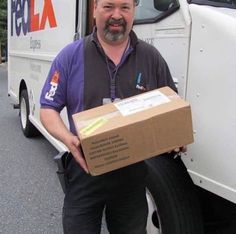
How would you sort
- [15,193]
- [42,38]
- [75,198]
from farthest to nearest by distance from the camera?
[42,38], [15,193], [75,198]

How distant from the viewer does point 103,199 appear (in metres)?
2.58

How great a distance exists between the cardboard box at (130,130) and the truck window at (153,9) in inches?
38.5

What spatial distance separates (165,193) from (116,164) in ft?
3.02

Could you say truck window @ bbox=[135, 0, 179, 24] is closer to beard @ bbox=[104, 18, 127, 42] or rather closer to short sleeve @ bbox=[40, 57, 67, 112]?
beard @ bbox=[104, 18, 127, 42]

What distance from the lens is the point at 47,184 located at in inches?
209

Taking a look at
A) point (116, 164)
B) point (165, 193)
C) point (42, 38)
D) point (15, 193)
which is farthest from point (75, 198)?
point (42, 38)

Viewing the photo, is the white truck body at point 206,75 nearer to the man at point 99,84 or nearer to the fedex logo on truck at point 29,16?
the man at point 99,84

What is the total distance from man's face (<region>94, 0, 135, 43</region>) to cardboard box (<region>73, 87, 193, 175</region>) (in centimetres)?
36

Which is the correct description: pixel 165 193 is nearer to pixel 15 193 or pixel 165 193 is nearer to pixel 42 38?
pixel 15 193

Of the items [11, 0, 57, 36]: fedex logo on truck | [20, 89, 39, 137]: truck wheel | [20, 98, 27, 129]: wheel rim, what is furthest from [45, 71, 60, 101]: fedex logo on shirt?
[20, 98, 27, 129]: wheel rim

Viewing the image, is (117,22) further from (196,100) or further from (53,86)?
(196,100)

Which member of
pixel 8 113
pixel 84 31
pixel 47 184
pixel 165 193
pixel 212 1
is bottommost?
pixel 8 113

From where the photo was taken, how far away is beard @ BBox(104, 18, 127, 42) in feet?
7.95

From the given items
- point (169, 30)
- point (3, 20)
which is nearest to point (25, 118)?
point (169, 30)
